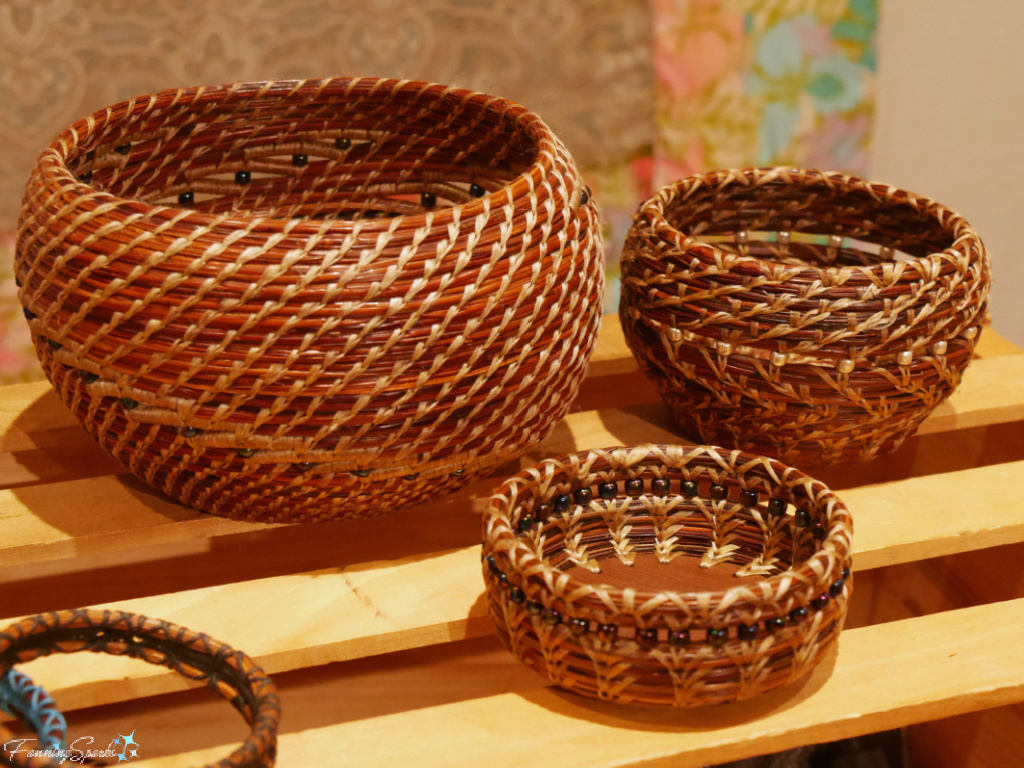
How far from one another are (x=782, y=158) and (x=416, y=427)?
77cm

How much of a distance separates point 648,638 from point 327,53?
28.8 inches

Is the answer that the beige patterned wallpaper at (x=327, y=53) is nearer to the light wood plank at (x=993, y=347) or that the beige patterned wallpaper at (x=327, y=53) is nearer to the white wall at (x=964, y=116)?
the white wall at (x=964, y=116)

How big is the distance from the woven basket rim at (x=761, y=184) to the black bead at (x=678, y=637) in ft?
0.77

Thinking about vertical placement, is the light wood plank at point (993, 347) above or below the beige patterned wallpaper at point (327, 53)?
below

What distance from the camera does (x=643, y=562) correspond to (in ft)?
2.30

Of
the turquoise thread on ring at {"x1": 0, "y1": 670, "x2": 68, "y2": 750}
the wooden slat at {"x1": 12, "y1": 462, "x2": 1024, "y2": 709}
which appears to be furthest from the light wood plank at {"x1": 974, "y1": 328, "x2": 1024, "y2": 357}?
the turquoise thread on ring at {"x1": 0, "y1": 670, "x2": 68, "y2": 750}

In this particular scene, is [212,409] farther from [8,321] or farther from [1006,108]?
[1006,108]

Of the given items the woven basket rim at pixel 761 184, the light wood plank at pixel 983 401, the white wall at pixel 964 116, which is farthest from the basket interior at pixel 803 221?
the white wall at pixel 964 116

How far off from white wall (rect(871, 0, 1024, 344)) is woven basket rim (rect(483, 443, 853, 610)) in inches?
28.9

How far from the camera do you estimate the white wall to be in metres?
1.20

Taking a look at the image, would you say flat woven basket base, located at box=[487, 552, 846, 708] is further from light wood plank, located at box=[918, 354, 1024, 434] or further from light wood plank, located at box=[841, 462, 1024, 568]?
light wood plank, located at box=[918, 354, 1024, 434]

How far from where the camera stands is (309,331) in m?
0.56

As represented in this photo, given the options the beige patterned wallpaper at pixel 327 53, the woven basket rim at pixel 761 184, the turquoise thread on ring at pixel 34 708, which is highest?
the beige patterned wallpaper at pixel 327 53

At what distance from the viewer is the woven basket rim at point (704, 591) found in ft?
1.69
